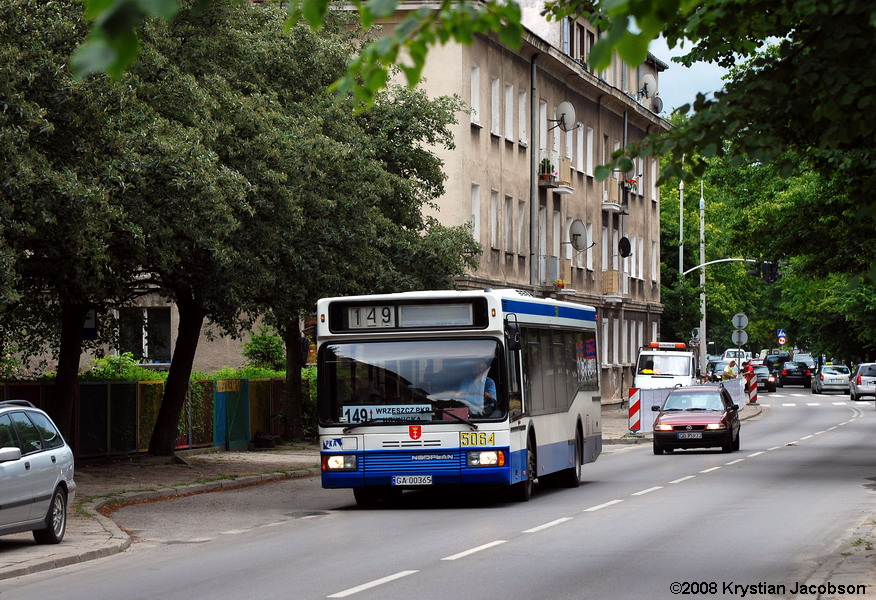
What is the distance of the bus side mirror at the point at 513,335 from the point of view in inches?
760

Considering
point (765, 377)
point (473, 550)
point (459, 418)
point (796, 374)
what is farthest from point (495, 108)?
point (796, 374)

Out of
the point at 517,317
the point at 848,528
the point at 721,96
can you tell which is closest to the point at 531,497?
the point at 517,317

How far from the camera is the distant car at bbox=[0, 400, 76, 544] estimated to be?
1454cm

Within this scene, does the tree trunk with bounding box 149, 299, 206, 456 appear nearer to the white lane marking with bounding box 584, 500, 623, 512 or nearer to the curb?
the curb

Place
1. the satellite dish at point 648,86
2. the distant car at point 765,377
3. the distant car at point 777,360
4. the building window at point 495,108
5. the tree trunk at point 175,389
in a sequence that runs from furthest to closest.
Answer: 1. the distant car at point 777,360
2. the distant car at point 765,377
3. the satellite dish at point 648,86
4. the building window at point 495,108
5. the tree trunk at point 175,389

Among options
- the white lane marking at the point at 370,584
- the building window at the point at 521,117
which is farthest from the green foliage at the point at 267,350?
the white lane marking at the point at 370,584

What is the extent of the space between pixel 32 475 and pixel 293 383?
70.9 ft

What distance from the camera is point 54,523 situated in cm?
1570

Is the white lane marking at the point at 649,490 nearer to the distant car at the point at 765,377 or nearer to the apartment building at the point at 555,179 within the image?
the apartment building at the point at 555,179

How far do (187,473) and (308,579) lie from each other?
15.0 m

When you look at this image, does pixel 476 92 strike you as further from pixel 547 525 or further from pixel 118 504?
pixel 547 525

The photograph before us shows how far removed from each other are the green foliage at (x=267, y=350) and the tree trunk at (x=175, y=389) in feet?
42.0

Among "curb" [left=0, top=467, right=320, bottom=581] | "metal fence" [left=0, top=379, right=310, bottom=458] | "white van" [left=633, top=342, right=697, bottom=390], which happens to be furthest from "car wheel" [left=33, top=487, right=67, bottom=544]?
"white van" [left=633, top=342, right=697, bottom=390]

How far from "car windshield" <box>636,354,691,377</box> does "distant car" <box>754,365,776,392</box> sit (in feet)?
115
